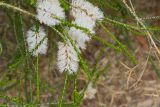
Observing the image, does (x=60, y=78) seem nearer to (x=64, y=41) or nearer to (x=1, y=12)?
(x=1, y=12)

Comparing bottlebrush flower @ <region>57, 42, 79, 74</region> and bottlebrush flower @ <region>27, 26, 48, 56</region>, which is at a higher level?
bottlebrush flower @ <region>27, 26, 48, 56</region>

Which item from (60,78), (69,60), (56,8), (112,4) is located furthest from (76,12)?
(60,78)

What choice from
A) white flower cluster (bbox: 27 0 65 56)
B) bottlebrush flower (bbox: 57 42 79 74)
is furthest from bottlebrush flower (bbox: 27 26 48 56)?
bottlebrush flower (bbox: 57 42 79 74)

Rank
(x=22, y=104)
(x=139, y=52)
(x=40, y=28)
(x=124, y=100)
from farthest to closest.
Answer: (x=139, y=52) < (x=124, y=100) < (x=40, y=28) < (x=22, y=104)

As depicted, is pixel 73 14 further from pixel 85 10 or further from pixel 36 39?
pixel 36 39

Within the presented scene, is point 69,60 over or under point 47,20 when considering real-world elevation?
under

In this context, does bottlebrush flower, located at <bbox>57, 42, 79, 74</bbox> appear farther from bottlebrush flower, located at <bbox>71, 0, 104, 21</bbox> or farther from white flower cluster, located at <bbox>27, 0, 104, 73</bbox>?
bottlebrush flower, located at <bbox>71, 0, 104, 21</bbox>
